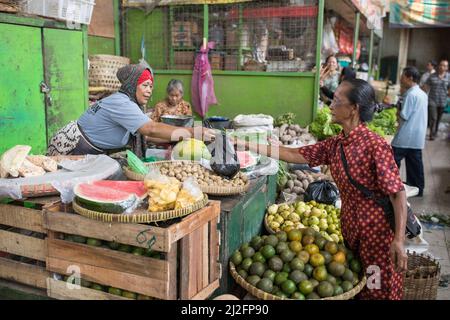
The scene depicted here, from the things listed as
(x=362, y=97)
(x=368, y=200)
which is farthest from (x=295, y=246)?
(x=362, y=97)

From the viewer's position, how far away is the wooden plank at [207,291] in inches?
90.2

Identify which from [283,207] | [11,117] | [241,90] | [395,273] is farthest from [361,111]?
[241,90]

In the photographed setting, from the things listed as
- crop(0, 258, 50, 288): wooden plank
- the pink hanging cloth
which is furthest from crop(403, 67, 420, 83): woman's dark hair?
crop(0, 258, 50, 288): wooden plank

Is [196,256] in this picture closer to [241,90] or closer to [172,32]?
[241,90]

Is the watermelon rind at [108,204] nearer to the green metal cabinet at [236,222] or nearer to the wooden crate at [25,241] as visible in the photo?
the wooden crate at [25,241]

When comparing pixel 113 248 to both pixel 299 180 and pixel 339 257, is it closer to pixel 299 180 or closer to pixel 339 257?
pixel 339 257

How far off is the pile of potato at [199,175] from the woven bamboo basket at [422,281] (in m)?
1.64

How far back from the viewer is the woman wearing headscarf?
3248 mm

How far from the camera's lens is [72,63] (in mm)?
5816

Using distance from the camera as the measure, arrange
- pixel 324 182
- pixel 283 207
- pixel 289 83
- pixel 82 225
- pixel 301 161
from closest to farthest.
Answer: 1. pixel 82 225
2. pixel 301 161
3. pixel 283 207
4. pixel 324 182
5. pixel 289 83

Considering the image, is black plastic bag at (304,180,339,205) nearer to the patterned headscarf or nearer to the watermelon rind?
the patterned headscarf

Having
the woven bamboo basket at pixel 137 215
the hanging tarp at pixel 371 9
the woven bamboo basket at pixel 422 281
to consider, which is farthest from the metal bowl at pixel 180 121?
the hanging tarp at pixel 371 9

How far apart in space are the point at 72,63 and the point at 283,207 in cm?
362

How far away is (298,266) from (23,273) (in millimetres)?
1577
